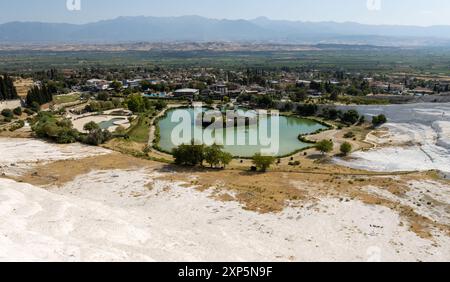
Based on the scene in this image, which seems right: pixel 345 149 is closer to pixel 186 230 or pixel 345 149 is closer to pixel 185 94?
pixel 186 230

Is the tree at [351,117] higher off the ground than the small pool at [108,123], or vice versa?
the tree at [351,117]

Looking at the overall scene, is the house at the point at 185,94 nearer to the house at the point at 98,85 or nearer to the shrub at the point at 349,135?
the house at the point at 98,85

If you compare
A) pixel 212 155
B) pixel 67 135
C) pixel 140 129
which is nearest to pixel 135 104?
pixel 140 129

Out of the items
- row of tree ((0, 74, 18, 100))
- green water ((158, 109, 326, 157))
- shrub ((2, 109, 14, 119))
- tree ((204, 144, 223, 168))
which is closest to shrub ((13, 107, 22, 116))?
shrub ((2, 109, 14, 119))

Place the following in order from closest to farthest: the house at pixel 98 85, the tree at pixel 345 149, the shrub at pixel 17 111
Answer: the tree at pixel 345 149 → the shrub at pixel 17 111 → the house at pixel 98 85

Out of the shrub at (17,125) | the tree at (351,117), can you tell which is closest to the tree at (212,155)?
the tree at (351,117)

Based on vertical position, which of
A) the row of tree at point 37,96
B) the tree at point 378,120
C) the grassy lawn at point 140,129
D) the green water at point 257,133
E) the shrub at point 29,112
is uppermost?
the row of tree at point 37,96

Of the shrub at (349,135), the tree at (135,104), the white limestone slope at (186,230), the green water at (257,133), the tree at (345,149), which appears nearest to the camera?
the white limestone slope at (186,230)

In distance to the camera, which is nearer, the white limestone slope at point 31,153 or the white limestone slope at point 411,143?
the white limestone slope at point 31,153
